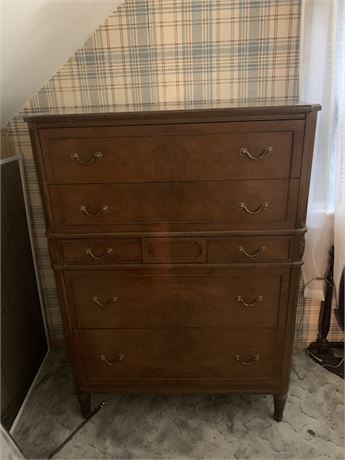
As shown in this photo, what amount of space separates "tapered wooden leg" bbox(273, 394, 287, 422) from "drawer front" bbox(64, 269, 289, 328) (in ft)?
1.29

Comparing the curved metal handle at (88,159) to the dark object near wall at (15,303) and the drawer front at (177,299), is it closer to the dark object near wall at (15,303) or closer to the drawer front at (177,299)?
the drawer front at (177,299)

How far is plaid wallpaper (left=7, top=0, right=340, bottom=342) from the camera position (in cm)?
154

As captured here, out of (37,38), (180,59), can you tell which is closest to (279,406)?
(180,59)

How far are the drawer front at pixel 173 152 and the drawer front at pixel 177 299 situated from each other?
39 centimetres

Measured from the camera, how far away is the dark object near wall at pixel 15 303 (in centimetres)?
159

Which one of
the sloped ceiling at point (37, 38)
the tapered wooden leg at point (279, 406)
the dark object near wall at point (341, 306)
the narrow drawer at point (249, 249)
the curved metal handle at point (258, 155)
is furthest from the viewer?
the dark object near wall at point (341, 306)

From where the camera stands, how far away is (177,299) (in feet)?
4.51

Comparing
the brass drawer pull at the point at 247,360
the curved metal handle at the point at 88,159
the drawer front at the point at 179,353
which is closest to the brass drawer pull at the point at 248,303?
the drawer front at the point at 179,353

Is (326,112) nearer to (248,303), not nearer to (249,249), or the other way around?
(249,249)

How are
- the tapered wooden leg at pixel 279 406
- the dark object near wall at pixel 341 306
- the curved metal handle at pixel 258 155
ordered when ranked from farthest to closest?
1. the dark object near wall at pixel 341 306
2. the tapered wooden leg at pixel 279 406
3. the curved metal handle at pixel 258 155

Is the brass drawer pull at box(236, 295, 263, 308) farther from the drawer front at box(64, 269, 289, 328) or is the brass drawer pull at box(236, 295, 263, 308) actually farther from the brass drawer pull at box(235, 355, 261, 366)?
the brass drawer pull at box(235, 355, 261, 366)

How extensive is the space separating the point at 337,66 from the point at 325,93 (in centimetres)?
12

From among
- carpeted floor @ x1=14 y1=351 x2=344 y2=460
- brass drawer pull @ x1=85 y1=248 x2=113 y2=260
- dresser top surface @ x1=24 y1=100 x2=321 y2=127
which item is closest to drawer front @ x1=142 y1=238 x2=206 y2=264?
brass drawer pull @ x1=85 y1=248 x2=113 y2=260

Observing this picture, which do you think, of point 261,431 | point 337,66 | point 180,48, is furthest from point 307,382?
point 180,48
